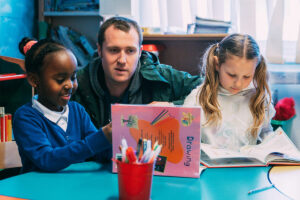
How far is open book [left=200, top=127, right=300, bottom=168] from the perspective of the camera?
1056mm

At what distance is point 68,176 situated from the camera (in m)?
0.93

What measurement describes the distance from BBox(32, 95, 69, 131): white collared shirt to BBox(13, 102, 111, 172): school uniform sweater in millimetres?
11

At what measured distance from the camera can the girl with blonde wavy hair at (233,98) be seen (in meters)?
1.38

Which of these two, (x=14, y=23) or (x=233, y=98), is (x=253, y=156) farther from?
(x=14, y=23)

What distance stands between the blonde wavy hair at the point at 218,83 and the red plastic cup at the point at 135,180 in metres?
0.78

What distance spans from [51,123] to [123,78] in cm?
53

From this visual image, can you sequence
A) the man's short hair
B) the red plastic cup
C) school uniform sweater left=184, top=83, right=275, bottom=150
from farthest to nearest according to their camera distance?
the man's short hair
school uniform sweater left=184, top=83, right=275, bottom=150
the red plastic cup

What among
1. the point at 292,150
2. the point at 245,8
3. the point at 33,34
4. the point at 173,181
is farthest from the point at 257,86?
the point at 33,34

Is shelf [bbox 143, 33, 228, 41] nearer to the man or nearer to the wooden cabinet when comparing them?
the wooden cabinet

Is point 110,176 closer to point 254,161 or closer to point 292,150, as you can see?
point 254,161

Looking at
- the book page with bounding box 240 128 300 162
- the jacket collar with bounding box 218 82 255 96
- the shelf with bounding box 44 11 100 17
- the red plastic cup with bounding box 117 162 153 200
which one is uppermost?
the shelf with bounding box 44 11 100 17

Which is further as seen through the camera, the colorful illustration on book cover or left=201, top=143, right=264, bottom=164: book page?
left=201, top=143, right=264, bottom=164: book page

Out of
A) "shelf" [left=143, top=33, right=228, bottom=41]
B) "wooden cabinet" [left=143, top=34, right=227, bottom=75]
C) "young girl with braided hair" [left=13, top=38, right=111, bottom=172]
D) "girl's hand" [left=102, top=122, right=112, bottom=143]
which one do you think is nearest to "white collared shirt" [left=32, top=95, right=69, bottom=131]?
"young girl with braided hair" [left=13, top=38, right=111, bottom=172]

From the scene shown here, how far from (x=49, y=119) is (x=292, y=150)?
3.00 feet
